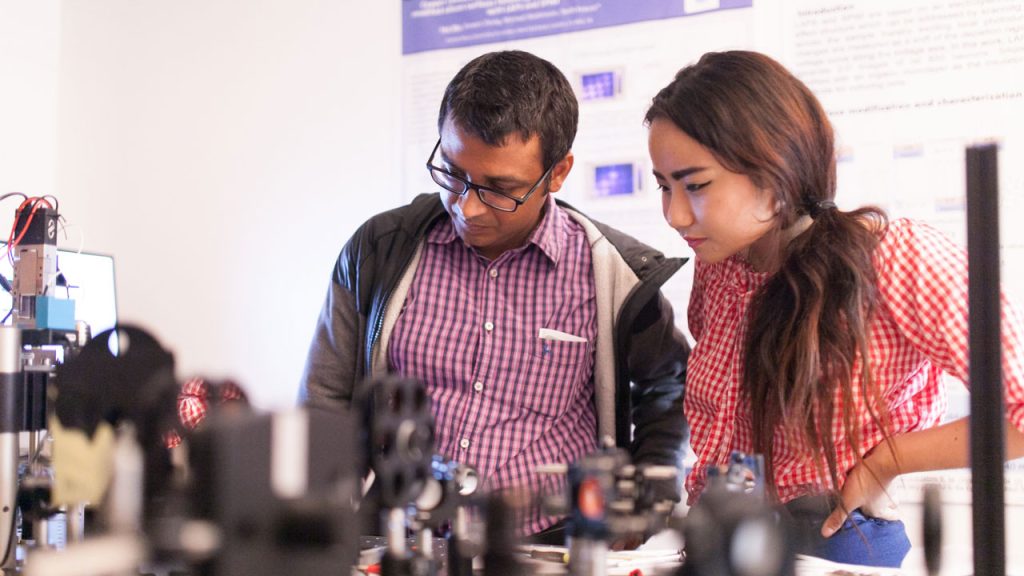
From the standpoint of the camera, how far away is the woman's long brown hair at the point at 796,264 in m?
1.22

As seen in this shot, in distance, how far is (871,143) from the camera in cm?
239

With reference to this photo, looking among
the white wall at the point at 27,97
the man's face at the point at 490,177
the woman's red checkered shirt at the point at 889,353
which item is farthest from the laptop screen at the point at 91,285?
the woman's red checkered shirt at the point at 889,353

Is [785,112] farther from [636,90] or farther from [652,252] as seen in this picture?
[636,90]

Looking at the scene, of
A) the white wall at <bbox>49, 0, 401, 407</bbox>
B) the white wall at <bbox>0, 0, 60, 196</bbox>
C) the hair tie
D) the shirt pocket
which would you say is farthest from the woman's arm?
the white wall at <bbox>0, 0, 60, 196</bbox>

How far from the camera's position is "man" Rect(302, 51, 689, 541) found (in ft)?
5.09

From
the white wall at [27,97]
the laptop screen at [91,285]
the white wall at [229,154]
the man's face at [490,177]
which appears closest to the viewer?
the man's face at [490,177]

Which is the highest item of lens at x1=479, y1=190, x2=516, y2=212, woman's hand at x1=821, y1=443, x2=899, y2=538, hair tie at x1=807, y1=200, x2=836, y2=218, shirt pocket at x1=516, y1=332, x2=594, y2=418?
lens at x1=479, y1=190, x2=516, y2=212

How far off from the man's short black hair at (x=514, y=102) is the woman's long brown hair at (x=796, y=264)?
272 mm

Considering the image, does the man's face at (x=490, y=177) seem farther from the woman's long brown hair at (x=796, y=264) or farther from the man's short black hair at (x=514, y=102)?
the woman's long brown hair at (x=796, y=264)

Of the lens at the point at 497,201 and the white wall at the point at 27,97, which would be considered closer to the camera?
the lens at the point at 497,201

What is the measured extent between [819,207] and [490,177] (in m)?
0.51

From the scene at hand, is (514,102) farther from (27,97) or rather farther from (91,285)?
(27,97)

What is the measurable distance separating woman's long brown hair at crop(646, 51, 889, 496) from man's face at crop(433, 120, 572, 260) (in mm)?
267

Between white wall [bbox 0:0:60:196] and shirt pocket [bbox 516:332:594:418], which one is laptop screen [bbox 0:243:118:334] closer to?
white wall [bbox 0:0:60:196]
